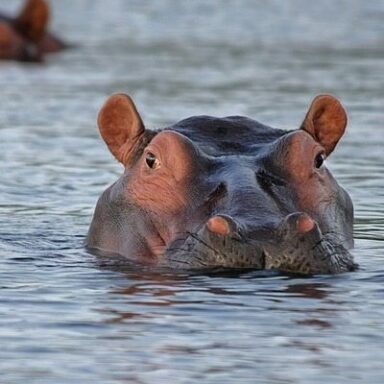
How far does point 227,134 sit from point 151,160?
49cm

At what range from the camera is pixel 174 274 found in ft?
29.4

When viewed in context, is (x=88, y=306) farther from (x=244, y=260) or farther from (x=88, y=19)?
(x=88, y=19)

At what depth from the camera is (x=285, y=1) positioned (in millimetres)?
33781

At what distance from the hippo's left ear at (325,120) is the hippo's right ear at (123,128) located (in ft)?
3.07

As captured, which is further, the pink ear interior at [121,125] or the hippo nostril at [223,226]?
the pink ear interior at [121,125]

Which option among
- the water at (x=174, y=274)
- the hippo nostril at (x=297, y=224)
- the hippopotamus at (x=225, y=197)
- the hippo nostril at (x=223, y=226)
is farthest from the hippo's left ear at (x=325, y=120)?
the hippo nostril at (x=223, y=226)

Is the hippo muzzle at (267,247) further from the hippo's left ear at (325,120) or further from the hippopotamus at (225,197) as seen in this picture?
the hippo's left ear at (325,120)

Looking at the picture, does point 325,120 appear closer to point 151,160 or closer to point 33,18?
point 151,160

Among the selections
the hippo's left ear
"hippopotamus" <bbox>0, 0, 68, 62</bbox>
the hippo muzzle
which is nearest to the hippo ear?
"hippopotamus" <bbox>0, 0, 68, 62</bbox>

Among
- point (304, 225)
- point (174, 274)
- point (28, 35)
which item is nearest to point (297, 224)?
point (304, 225)

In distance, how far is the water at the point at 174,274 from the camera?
7.28m

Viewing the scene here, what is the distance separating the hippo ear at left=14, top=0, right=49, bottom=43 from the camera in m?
26.2

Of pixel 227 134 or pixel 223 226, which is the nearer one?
pixel 223 226

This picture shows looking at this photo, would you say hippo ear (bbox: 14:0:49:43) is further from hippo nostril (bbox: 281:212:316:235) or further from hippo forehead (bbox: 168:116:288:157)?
hippo nostril (bbox: 281:212:316:235)
